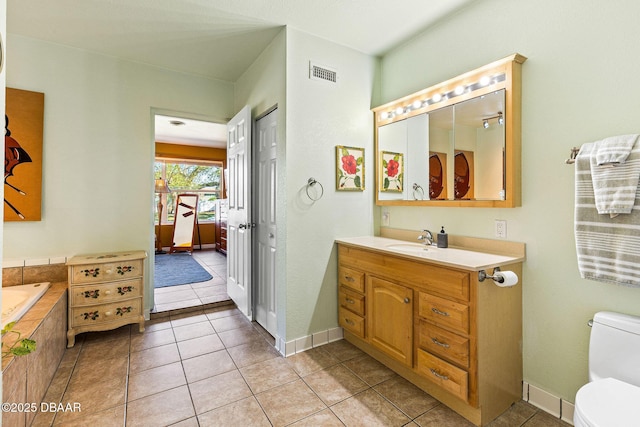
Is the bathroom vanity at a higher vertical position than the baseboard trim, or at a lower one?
higher

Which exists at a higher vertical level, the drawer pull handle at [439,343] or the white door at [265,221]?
the white door at [265,221]

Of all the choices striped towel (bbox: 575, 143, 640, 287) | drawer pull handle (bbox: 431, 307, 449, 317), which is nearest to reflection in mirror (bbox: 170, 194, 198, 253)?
drawer pull handle (bbox: 431, 307, 449, 317)

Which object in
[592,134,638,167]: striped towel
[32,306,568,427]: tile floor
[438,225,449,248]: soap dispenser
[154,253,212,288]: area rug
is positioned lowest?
[32,306,568,427]: tile floor

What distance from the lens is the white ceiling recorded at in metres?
2.15

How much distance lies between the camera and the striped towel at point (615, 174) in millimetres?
1357

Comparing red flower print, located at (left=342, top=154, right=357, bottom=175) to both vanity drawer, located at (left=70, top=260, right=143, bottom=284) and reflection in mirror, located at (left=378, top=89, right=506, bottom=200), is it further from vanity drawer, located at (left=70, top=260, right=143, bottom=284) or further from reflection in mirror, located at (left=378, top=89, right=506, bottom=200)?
vanity drawer, located at (left=70, top=260, right=143, bottom=284)

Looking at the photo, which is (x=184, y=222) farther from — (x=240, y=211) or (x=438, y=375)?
(x=438, y=375)

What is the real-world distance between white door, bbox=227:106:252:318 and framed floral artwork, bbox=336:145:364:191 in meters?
0.85

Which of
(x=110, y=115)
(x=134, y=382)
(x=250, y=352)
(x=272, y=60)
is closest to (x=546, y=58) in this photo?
(x=272, y=60)

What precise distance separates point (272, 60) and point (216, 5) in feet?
1.93

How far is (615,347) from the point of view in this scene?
1438 mm

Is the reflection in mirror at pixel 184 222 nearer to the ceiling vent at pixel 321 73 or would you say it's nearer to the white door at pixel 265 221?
the white door at pixel 265 221

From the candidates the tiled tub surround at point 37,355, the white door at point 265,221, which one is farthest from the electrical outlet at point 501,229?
the tiled tub surround at point 37,355

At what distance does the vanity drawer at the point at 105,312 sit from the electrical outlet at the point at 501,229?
9.79ft
